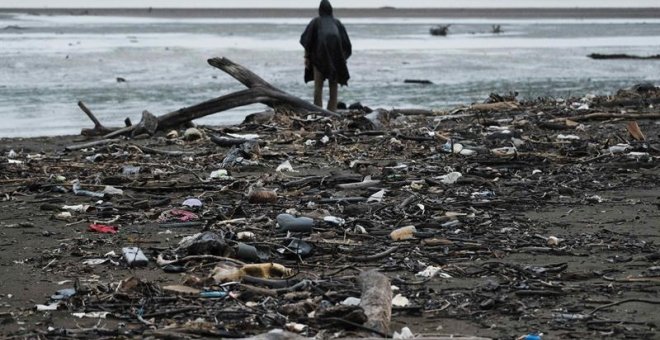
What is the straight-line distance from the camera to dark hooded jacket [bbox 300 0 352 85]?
14.3 meters

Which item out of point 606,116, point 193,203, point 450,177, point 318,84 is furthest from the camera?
point 318,84

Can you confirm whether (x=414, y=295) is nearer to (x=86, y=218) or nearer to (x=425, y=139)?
(x=86, y=218)

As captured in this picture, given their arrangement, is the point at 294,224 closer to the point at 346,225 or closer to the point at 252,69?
Answer: the point at 346,225

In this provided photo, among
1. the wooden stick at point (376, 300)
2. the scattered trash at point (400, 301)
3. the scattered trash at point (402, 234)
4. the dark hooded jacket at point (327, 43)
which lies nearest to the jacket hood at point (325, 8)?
the dark hooded jacket at point (327, 43)

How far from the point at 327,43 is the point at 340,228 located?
7.40m

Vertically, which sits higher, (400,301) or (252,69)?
(400,301)

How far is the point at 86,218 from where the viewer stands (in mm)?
7859

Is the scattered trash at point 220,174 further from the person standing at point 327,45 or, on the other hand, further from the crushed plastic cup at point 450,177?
the person standing at point 327,45

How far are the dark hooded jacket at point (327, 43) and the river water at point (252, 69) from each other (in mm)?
2368

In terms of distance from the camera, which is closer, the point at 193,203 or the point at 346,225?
the point at 346,225

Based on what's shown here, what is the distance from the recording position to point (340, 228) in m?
7.26

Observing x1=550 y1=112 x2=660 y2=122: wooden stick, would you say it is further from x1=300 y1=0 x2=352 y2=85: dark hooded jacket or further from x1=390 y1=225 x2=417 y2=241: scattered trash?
x1=390 y1=225 x2=417 y2=241: scattered trash

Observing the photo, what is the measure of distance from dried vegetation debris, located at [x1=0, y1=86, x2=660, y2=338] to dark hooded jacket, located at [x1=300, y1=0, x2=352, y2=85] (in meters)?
1.82

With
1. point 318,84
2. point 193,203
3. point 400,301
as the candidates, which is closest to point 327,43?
point 318,84
